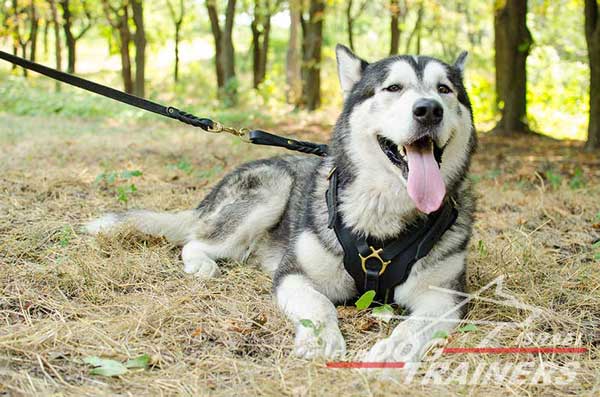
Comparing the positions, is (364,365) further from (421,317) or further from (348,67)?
(348,67)

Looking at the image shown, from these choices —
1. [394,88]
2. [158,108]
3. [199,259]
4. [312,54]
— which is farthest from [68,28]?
[394,88]

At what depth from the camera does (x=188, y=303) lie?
3191 millimetres

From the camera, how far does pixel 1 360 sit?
232 centimetres

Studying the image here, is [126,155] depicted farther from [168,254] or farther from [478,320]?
[478,320]

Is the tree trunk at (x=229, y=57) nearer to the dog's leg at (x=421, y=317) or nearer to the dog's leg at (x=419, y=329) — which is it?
the dog's leg at (x=421, y=317)

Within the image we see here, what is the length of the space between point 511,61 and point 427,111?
1103cm

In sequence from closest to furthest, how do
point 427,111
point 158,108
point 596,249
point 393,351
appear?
point 393,351 < point 427,111 < point 158,108 < point 596,249

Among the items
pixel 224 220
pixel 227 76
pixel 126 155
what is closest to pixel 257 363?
pixel 224 220

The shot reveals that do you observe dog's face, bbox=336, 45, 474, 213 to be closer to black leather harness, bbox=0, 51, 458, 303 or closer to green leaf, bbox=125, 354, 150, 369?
black leather harness, bbox=0, 51, 458, 303

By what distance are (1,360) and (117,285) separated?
112 cm

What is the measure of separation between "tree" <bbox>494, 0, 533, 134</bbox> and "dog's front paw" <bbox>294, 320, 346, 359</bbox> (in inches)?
449

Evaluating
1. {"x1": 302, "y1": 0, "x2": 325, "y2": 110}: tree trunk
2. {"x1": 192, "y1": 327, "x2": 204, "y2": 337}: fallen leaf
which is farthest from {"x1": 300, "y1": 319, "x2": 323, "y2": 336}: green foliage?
{"x1": 302, "y1": 0, "x2": 325, "y2": 110}: tree trunk

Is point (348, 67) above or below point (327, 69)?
above

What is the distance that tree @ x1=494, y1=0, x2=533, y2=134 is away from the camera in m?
12.5
